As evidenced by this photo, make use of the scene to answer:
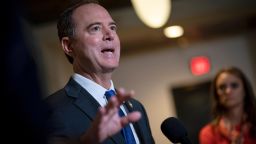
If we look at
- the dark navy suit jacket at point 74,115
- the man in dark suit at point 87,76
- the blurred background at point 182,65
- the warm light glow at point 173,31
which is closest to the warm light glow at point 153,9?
the man in dark suit at point 87,76

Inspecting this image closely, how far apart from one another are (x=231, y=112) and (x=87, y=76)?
4.36 ft

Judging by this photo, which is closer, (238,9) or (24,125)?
(24,125)

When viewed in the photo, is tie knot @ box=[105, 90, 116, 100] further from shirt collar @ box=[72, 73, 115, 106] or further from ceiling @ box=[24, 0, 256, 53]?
ceiling @ box=[24, 0, 256, 53]

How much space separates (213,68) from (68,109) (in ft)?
15.9

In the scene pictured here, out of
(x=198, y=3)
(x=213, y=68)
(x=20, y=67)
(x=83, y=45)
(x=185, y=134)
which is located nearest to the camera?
(x=20, y=67)

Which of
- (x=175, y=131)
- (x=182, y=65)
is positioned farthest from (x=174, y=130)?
(x=182, y=65)

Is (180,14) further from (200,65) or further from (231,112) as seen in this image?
(231,112)

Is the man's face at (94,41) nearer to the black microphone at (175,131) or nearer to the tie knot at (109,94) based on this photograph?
the tie knot at (109,94)

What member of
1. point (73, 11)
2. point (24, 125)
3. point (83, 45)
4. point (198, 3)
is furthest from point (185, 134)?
point (198, 3)

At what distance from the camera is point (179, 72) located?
244 inches

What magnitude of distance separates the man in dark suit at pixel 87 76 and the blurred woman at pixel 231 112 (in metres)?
1.00

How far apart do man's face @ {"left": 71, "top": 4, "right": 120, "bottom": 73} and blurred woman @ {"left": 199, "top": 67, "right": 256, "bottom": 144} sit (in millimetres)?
1179

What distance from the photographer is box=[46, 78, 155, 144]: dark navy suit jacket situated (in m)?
1.30

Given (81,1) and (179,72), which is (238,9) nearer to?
(179,72)
